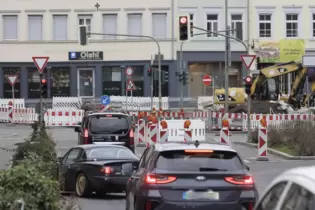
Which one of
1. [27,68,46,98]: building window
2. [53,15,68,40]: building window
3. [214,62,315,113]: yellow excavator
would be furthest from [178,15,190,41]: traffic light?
[27,68,46,98]: building window

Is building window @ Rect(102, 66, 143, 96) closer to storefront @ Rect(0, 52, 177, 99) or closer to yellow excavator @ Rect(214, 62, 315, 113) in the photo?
storefront @ Rect(0, 52, 177, 99)

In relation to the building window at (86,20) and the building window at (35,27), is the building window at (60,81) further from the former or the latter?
the building window at (86,20)

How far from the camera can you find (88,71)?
60281mm

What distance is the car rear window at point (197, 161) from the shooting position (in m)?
9.80

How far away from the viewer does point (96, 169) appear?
1541 cm

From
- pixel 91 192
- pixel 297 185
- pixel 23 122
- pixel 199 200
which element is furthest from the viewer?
pixel 23 122

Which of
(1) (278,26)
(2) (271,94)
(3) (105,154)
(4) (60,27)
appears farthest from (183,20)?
(4) (60,27)

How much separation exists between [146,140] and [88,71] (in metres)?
30.3

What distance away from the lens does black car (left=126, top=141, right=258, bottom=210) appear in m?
9.53

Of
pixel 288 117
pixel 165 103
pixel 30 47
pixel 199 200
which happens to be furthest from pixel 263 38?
pixel 199 200

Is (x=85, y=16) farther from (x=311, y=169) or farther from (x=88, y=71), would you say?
(x=311, y=169)

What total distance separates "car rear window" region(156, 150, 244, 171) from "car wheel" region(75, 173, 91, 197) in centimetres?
586

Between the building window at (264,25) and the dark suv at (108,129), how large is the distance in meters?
38.6

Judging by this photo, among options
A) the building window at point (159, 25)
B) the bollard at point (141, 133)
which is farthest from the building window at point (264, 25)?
the bollard at point (141, 133)
